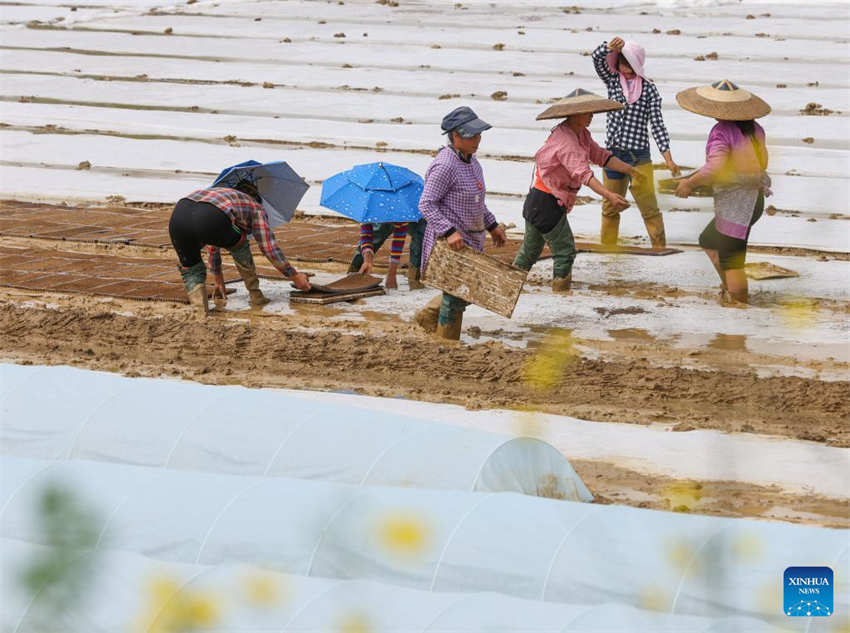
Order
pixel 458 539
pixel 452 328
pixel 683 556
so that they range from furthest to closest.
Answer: pixel 452 328
pixel 458 539
pixel 683 556

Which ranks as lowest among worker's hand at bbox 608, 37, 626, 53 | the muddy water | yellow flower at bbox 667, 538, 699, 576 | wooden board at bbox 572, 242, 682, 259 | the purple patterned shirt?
the muddy water

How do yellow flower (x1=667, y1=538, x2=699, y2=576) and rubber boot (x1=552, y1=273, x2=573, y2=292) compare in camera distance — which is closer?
yellow flower (x1=667, y1=538, x2=699, y2=576)

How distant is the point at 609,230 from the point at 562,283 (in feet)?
4.84

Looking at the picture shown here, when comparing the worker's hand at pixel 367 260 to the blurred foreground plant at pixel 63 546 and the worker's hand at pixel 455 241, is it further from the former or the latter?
the blurred foreground plant at pixel 63 546

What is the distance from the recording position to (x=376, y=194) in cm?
893

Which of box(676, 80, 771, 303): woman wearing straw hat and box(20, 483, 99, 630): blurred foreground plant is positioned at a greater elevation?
box(20, 483, 99, 630): blurred foreground plant

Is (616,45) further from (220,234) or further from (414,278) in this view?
(220,234)

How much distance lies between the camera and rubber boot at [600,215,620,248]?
34.8 feet

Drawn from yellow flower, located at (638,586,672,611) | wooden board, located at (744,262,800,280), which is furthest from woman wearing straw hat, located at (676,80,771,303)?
yellow flower, located at (638,586,672,611)

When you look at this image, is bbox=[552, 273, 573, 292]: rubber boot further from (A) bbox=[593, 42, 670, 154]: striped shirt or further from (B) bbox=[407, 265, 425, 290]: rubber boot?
(A) bbox=[593, 42, 670, 154]: striped shirt

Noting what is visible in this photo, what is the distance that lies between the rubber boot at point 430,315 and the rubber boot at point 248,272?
→ 52.9 inches

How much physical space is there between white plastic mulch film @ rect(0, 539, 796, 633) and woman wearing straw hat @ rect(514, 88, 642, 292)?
15.9 feet

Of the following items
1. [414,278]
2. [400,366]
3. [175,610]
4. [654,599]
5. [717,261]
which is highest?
[175,610]

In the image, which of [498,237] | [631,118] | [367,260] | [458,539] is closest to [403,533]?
[458,539]
